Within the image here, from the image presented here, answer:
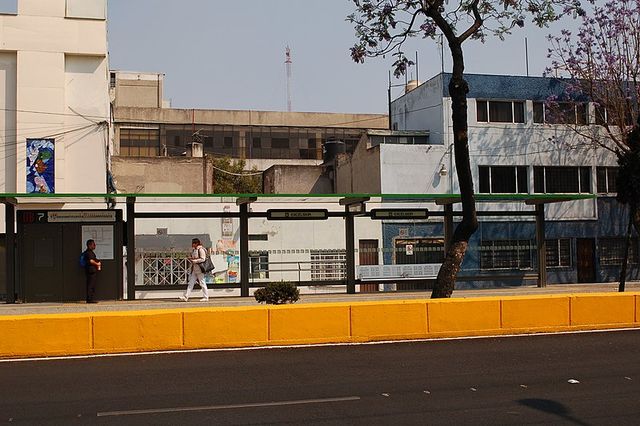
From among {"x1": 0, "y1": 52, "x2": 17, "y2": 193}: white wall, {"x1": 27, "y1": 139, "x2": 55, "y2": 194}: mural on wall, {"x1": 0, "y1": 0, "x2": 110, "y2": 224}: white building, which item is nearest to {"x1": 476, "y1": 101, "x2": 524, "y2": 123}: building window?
{"x1": 0, "y1": 0, "x2": 110, "y2": 224}: white building

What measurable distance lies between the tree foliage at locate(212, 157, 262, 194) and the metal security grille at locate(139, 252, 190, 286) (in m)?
28.8

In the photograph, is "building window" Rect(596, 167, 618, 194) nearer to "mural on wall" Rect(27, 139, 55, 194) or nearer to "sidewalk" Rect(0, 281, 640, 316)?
"sidewalk" Rect(0, 281, 640, 316)

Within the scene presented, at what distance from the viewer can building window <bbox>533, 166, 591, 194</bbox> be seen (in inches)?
1266

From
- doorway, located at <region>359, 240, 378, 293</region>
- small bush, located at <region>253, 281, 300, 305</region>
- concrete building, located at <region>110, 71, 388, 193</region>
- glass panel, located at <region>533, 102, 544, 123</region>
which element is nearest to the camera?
small bush, located at <region>253, 281, 300, 305</region>

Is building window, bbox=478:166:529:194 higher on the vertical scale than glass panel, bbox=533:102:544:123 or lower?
lower

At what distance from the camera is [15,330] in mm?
11430

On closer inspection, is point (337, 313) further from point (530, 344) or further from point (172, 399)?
point (172, 399)

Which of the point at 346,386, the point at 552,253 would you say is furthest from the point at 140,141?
the point at 346,386

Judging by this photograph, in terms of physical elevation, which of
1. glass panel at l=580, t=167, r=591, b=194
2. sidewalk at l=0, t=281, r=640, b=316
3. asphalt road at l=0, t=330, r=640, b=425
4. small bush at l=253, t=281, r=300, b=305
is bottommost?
asphalt road at l=0, t=330, r=640, b=425

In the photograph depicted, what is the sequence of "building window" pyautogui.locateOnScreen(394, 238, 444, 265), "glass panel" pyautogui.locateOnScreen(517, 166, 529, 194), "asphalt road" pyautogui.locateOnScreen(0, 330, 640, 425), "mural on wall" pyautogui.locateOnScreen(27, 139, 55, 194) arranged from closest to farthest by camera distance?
"asphalt road" pyautogui.locateOnScreen(0, 330, 640, 425), "building window" pyautogui.locateOnScreen(394, 238, 444, 265), "mural on wall" pyautogui.locateOnScreen(27, 139, 55, 194), "glass panel" pyautogui.locateOnScreen(517, 166, 529, 194)

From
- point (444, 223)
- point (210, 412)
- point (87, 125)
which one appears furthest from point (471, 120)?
point (210, 412)

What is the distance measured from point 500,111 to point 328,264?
42.8 feet

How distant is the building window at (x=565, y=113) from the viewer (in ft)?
105

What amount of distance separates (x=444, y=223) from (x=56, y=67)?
1633 centimetres
